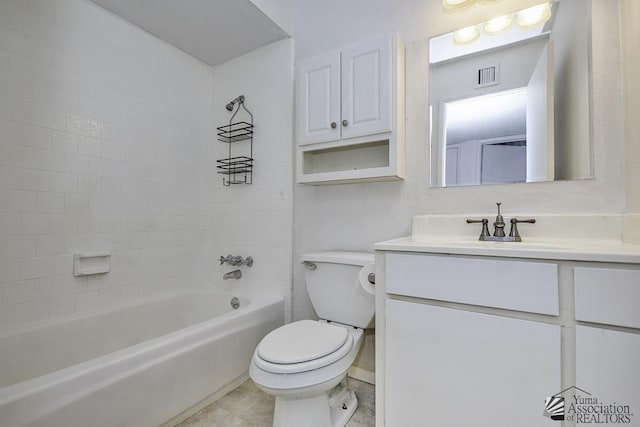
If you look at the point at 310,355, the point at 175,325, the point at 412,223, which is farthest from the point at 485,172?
the point at 175,325

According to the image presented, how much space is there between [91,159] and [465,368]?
6.87 ft

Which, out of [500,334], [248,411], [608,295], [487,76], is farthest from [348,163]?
[248,411]

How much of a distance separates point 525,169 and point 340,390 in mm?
1371

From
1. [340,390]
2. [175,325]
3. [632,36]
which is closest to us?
[632,36]

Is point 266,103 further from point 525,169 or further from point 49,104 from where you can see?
point 525,169

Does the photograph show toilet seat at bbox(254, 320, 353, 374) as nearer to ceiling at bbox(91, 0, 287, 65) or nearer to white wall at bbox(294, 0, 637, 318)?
white wall at bbox(294, 0, 637, 318)

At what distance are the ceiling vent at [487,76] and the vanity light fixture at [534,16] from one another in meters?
0.20

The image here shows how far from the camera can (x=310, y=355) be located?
3.75ft

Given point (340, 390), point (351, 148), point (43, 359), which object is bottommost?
point (340, 390)

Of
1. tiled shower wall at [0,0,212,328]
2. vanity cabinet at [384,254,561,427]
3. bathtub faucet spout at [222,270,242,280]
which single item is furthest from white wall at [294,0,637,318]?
tiled shower wall at [0,0,212,328]

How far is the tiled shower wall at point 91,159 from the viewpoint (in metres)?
1.43

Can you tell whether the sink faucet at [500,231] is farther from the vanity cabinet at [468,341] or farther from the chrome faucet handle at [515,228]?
the vanity cabinet at [468,341]

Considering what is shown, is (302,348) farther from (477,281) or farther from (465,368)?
(477,281)

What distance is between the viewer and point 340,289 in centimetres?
152
